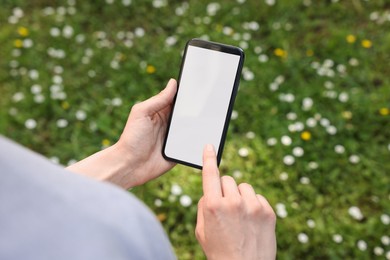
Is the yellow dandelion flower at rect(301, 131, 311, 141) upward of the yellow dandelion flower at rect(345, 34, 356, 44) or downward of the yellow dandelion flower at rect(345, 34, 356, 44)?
downward

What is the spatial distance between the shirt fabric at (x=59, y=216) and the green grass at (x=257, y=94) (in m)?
1.41

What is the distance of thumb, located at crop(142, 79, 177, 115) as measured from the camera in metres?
1.44

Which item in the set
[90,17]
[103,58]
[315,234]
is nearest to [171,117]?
[315,234]

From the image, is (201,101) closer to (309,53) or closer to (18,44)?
(309,53)

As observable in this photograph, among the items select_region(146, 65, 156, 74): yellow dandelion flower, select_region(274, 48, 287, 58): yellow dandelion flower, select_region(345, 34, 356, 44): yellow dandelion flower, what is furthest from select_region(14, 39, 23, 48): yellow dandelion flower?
select_region(345, 34, 356, 44): yellow dandelion flower

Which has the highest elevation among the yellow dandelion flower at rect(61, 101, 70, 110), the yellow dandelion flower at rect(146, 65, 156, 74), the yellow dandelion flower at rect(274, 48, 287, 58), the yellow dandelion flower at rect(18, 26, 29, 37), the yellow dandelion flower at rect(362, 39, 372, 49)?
the yellow dandelion flower at rect(362, 39, 372, 49)

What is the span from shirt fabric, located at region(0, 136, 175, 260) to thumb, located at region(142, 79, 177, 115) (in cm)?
91

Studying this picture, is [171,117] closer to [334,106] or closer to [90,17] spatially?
[334,106]

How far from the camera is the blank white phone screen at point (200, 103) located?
57.4 inches

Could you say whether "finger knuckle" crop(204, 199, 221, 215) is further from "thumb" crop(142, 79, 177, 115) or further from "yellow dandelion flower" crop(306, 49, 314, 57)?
"yellow dandelion flower" crop(306, 49, 314, 57)

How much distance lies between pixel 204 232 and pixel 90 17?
2.21 metres

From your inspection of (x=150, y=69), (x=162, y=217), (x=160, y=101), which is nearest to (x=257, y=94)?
(x=150, y=69)

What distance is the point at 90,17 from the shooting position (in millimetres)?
2816

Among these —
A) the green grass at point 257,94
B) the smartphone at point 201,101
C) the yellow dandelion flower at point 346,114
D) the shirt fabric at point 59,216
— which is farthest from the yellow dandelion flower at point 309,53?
the shirt fabric at point 59,216
